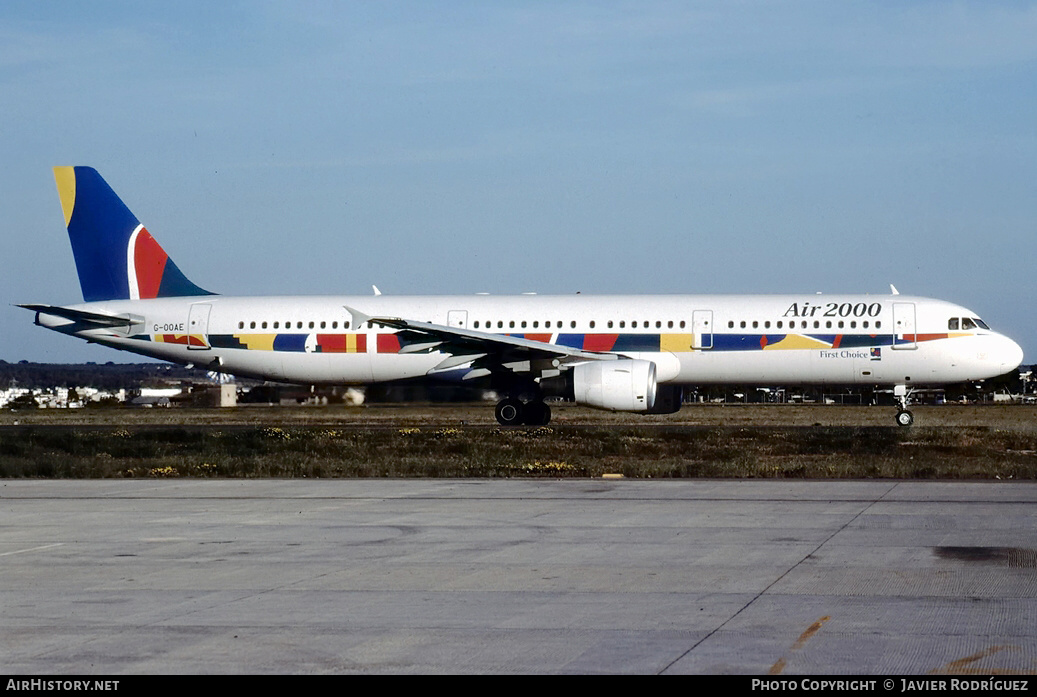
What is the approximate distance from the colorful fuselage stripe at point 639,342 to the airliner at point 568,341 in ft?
0.09

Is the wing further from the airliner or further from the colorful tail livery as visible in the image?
the colorful tail livery

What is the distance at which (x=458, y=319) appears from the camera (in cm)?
3478

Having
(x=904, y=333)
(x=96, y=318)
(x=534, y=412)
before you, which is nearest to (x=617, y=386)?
(x=534, y=412)

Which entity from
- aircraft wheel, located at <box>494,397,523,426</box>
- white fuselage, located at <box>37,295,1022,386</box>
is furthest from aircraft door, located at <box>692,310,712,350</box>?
aircraft wheel, located at <box>494,397,523,426</box>

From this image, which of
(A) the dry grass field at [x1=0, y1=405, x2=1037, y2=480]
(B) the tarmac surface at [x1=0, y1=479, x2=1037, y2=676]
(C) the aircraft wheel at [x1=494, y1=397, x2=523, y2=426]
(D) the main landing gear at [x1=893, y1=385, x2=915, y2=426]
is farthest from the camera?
(D) the main landing gear at [x1=893, y1=385, x2=915, y2=426]

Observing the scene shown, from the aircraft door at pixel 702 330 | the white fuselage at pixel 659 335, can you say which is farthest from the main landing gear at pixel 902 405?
the aircraft door at pixel 702 330

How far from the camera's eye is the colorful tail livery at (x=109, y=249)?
37.4 meters

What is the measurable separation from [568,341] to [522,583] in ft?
79.1

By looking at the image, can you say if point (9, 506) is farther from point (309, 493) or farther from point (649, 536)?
point (649, 536)

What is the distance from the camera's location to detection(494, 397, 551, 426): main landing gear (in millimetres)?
33938

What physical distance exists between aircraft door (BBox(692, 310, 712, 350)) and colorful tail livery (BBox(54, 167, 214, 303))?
14094 mm

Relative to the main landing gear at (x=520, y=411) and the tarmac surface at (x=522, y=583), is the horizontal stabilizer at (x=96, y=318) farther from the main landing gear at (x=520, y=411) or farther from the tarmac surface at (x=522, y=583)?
the tarmac surface at (x=522, y=583)
